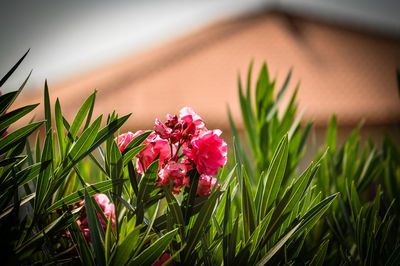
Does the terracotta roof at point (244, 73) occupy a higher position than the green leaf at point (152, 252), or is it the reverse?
the terracotta roof at point (244, 73)

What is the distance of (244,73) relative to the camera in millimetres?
5848

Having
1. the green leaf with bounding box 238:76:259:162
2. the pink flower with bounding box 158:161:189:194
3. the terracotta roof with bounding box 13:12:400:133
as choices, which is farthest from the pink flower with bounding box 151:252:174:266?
the terracotta roof with bounding box 13:12:400:133

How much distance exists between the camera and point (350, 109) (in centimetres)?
507

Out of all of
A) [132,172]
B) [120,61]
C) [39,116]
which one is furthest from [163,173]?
[120,61]

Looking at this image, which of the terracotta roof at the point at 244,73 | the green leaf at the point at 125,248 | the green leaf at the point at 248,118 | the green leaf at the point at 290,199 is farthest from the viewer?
the terracotta roof at the point at 244,73

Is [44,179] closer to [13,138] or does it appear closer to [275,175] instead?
[13,138]

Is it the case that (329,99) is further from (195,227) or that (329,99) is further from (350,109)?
(195,227)

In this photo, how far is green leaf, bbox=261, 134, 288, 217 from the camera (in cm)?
55

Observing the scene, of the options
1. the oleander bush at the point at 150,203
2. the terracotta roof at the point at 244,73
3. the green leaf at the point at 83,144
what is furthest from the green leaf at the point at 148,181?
the terracotta roof at the point at 244,73

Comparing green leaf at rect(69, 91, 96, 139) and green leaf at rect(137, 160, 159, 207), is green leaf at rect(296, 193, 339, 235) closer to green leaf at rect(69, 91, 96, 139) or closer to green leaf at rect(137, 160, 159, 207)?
green leaf at rect(137, 160, 159, 207)

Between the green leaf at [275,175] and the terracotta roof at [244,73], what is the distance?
3.96 meters

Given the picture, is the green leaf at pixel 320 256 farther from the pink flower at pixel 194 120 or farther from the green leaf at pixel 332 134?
the green leaf at pixel 332 134

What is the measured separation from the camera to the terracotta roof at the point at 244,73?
5.23 m

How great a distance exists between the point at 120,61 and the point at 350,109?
195 inches
